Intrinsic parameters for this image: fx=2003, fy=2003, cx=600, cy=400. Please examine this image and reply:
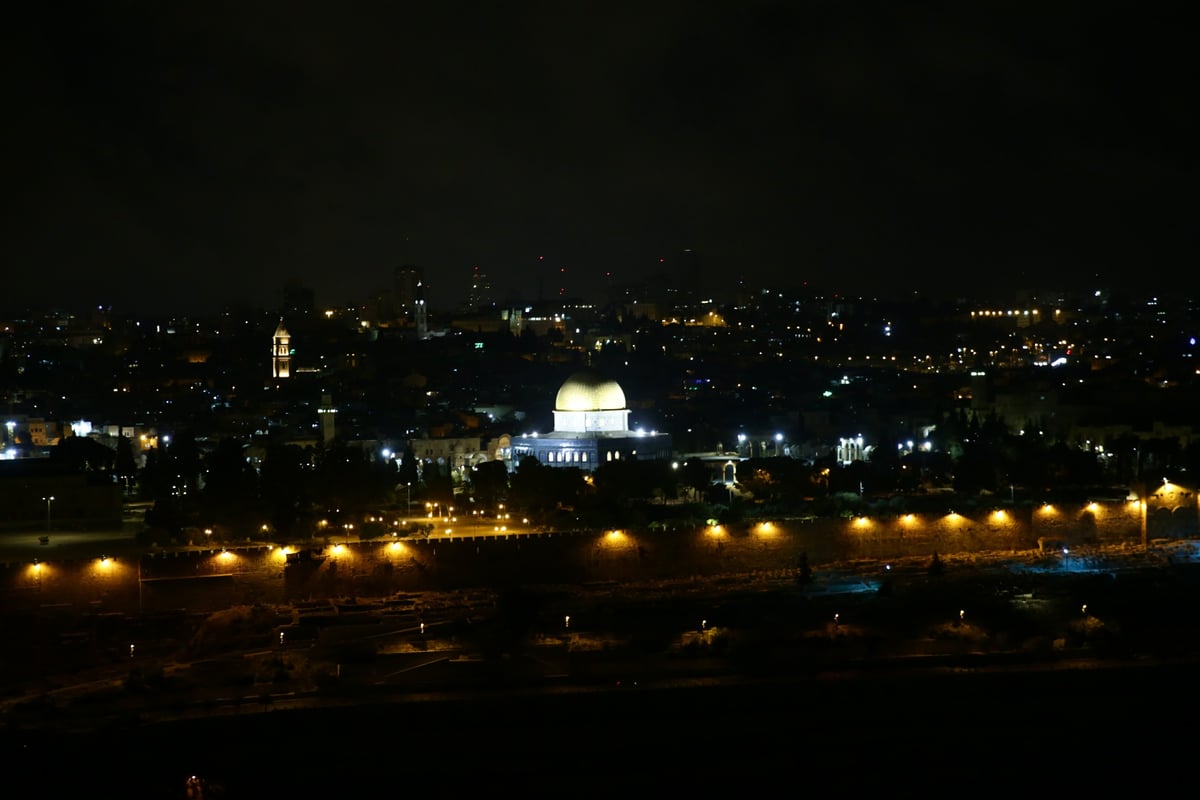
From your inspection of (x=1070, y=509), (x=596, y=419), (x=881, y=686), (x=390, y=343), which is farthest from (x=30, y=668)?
(x=390, y=343)

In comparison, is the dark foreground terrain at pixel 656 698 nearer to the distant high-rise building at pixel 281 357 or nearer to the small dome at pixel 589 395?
the small dome at pixel 589 395

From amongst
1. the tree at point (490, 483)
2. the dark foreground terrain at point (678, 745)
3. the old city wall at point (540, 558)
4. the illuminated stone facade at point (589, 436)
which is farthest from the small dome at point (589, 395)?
the dark foreground terrain at point (678, 745)

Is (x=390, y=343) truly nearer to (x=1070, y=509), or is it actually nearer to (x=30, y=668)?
(x=1070, y=509)

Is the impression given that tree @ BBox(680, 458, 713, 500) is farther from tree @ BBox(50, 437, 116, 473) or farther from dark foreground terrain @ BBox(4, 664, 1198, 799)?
dark foreground terrain @ BBox(4, 664, 1198, 799)

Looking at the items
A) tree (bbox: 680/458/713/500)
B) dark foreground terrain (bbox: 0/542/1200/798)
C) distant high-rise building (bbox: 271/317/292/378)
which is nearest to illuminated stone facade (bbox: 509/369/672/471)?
tree (bbox: 680/458/713/500)

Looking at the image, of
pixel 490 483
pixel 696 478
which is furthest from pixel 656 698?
pixel 696 478

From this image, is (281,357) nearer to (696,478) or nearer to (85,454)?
(85,454)
